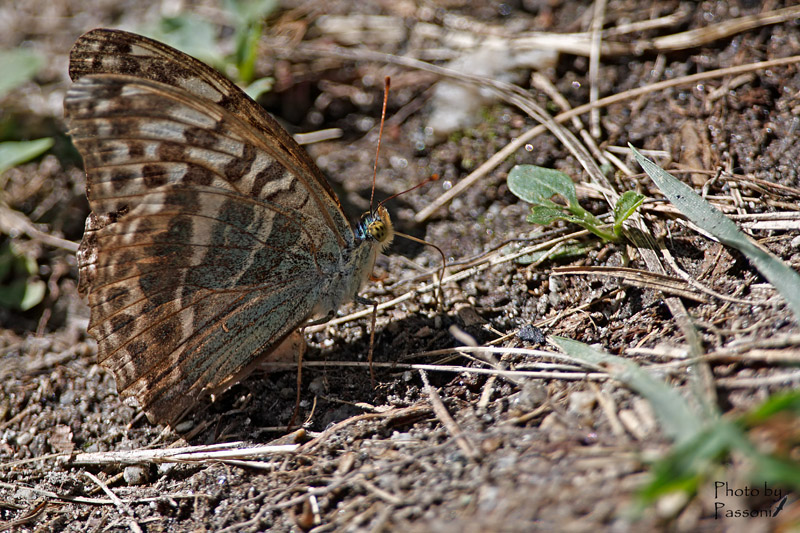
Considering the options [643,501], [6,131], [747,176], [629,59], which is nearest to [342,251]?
[643,501]

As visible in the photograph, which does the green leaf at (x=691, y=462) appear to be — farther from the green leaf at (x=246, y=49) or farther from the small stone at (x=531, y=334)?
the green leaf at (x=246, y=49)

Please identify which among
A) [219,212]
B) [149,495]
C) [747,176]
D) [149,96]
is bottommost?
[149,495]

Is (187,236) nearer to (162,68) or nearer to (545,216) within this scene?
(162,68)

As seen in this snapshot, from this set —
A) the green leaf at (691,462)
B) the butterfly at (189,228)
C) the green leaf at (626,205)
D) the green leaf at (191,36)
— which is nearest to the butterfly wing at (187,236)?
the butterfly at (189,228)

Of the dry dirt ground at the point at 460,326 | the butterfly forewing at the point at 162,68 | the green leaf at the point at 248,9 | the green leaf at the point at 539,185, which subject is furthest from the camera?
the green leaf at the point at 248,9

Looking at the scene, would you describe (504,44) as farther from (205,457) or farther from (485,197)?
(205,457)

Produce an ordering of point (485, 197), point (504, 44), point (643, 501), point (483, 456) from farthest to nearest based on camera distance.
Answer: point (504, 44), point (485, 197), point (483, 456), point (643, 501)
